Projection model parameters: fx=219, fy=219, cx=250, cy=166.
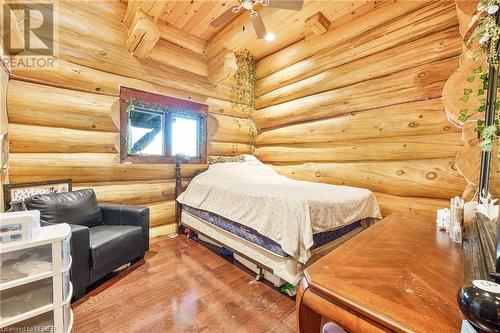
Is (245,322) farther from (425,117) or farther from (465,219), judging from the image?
(425,117)

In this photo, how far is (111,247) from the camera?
6.45 feet

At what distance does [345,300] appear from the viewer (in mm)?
605

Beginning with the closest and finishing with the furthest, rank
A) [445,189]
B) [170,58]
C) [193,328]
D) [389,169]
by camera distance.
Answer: [193,328] → [445,189] → [389,169] → [170,58]

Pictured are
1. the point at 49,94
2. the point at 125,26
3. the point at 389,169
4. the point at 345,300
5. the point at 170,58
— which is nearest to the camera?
the point at 345,300

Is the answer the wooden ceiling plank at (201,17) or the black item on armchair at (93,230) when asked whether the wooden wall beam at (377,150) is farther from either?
the black item on armchair at (93,230)

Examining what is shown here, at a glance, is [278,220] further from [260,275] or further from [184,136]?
[184,136]

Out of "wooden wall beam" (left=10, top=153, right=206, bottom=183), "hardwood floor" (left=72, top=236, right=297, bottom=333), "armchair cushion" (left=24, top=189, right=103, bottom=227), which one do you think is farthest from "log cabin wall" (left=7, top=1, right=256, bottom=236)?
"hardwood floor" (left=72, top=236, right=297, bottom=333)

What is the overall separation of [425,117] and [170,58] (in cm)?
335

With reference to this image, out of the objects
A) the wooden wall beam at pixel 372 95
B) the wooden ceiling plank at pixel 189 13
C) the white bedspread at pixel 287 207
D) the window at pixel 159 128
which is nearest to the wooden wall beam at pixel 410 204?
the white bedspread at pixel 287 207

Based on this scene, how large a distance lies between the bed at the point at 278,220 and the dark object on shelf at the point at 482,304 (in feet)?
4.03

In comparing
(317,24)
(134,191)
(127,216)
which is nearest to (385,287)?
(127,216)

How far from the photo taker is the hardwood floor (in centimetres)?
153

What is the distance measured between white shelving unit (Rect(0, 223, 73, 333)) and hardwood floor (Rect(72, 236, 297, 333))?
23 centimetres

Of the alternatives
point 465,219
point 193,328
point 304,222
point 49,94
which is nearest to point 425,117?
point 465,219
